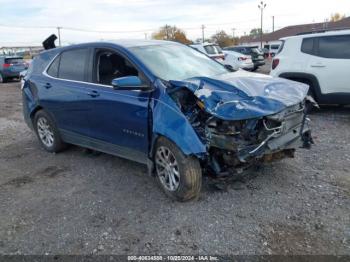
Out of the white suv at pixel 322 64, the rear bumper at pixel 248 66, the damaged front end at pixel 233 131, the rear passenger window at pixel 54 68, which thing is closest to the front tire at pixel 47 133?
the rear passenger window at pixel 54 68

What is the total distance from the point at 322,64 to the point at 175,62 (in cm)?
441

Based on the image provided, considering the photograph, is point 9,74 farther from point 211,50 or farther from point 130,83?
point 130,83

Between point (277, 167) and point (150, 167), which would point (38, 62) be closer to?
point (150, 167)

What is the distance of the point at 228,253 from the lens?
294 cm

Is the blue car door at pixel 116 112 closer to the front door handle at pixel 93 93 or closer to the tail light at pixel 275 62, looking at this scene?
the front door handle at pixel 93 93

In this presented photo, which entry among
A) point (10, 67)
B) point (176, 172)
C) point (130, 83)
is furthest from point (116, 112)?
point (10, 67)

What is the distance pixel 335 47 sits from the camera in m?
7.36

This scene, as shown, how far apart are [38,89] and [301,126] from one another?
4189mm

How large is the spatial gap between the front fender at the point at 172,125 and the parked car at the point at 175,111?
0.01m

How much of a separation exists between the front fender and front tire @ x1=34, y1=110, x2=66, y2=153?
2507 millimetres

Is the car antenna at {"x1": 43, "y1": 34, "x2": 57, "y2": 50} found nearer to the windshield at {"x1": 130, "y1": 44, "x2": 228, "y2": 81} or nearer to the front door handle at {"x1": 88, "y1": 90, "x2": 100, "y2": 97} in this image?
the front door handle at {"x1": 88, "y1": 90, "x2": 100, "y2": 97}

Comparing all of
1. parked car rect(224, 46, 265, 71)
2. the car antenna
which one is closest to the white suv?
the car antenna

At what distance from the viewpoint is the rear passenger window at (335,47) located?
7.21 m

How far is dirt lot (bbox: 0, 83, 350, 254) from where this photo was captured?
310 cm
